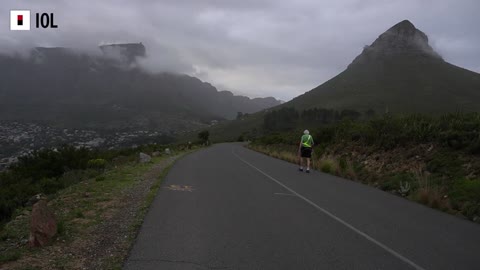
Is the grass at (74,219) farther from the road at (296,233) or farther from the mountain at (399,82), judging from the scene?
the mountain at (399,82)

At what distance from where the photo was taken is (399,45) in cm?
15525

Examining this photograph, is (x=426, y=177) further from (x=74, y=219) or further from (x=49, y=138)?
(x=49, y=138)

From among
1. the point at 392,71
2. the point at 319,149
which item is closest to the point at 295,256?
the point at 319,149

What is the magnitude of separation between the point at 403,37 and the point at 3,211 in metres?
168

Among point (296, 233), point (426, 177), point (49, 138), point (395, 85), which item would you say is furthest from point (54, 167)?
point (395, 85)

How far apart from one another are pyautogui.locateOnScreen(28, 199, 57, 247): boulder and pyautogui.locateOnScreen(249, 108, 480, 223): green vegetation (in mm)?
8843

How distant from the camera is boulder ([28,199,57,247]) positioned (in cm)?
607

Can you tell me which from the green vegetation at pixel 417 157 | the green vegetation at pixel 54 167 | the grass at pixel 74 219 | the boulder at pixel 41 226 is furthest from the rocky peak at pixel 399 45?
the boulder at pixel 41 226

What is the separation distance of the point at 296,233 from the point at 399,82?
123 m

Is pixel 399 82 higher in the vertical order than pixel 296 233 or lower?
higher

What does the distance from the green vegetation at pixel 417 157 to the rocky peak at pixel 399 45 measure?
135 metres

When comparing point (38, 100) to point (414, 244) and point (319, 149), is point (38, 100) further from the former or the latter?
point (414, 244)

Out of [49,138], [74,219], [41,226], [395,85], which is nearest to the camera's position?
[41,226]

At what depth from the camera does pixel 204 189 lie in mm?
12312
